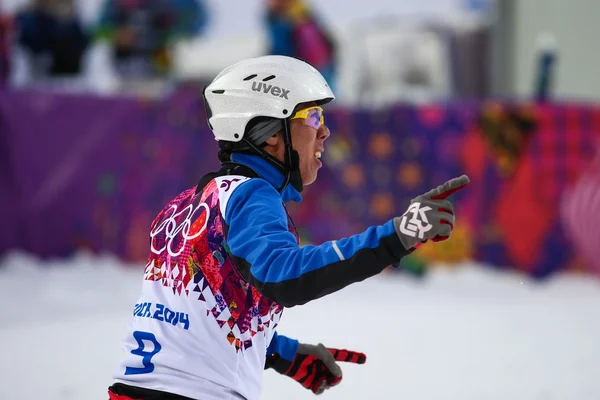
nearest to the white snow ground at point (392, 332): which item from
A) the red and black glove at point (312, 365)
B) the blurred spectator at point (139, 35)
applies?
the red and black glove at point (312, 365)

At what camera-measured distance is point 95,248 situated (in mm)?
8180

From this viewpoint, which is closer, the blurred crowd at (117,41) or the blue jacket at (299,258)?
the blue jacket at (299,258)

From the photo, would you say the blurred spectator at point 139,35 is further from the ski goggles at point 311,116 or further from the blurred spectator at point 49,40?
the ski goggles at point 311,116

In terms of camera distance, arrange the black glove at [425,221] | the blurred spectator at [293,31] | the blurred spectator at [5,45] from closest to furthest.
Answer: the black glove at [425,221] < the blurred spectator at [293,31] < the blurred spectator at [5,45]

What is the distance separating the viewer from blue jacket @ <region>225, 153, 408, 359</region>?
6.90 ft

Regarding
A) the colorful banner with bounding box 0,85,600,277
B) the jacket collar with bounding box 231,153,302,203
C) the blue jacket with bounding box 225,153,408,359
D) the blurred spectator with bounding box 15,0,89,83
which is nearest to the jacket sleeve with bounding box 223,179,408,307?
the blue jacket with bounding box 225,153,408,359

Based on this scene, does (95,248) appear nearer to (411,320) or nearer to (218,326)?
(411,320)

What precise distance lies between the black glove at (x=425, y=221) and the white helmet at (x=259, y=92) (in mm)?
587

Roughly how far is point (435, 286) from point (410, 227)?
5920 millimetres

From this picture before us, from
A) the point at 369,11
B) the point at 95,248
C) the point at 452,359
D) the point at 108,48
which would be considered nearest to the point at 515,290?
the point at 452,359

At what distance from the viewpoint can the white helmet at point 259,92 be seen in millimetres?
2537

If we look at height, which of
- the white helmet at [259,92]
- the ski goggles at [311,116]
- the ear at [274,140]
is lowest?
the ear at [274,140]

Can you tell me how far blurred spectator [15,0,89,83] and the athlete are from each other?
22.1 feet

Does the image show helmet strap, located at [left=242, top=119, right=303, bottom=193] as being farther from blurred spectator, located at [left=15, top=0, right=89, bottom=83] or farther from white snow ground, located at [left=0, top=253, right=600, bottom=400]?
blurred spectator, located at [left=15, top=0, right=89, bottom=83]
